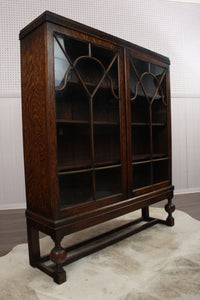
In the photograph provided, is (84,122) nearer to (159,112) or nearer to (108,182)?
(108,182)

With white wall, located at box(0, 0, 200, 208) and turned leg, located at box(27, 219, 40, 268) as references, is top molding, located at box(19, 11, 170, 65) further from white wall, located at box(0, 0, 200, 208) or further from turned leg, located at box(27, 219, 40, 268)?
white wall, located at box(0, 0, 200, 208)

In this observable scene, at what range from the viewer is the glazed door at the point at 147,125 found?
199cm

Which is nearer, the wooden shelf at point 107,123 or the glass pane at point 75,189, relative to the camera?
the glass pane at point 75,189

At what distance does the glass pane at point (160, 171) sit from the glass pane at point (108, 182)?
0.51m

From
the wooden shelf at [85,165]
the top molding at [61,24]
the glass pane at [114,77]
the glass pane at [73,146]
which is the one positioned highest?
the top molding at [61,24]

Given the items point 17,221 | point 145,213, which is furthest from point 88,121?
point 17,221

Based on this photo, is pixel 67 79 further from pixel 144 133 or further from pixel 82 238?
pixel 82 238

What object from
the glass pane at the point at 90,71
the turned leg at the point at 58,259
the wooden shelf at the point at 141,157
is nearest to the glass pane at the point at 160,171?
the wooden shelf at the point at 141,157

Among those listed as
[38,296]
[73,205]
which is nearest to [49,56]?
[73,205]

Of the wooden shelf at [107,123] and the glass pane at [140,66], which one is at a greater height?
the glass pane at [140,66]

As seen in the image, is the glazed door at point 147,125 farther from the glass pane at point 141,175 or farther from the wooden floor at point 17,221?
the wooden floor at point 17,221

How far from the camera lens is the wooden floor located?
2.20 meters

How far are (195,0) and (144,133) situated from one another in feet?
9.70

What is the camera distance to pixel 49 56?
144cm
